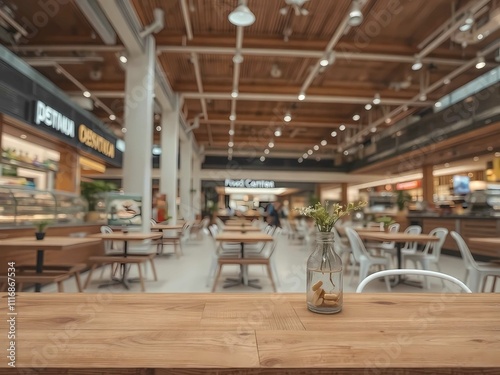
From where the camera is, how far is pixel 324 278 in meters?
1.14

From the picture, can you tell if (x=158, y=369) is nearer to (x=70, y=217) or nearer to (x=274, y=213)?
(x=70, y=217)

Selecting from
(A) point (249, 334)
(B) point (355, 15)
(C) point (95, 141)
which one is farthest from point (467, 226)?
(C) point (95, 141)

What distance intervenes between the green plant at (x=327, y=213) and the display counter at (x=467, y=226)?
7.74m

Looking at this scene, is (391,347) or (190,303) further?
(190,303)

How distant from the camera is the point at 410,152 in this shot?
37.6 ft

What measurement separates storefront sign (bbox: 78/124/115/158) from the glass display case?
3162 mm

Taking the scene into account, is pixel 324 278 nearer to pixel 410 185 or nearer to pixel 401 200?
pixel 401 200

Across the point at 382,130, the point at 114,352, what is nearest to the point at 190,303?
the point at 114,352

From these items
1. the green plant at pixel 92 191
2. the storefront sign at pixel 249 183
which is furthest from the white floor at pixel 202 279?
the storefront sign at pixel 249 183

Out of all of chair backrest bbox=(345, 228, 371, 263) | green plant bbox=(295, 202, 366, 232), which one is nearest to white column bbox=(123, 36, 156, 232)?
chair backrest bbox=(345, 228, 371, 263)

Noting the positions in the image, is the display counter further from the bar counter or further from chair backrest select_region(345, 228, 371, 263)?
the bar counter

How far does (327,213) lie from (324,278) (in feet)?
0.72

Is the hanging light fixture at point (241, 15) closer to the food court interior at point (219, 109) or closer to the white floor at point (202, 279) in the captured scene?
the food court interior at point (219, 109)

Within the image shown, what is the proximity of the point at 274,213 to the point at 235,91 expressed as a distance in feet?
13.8
